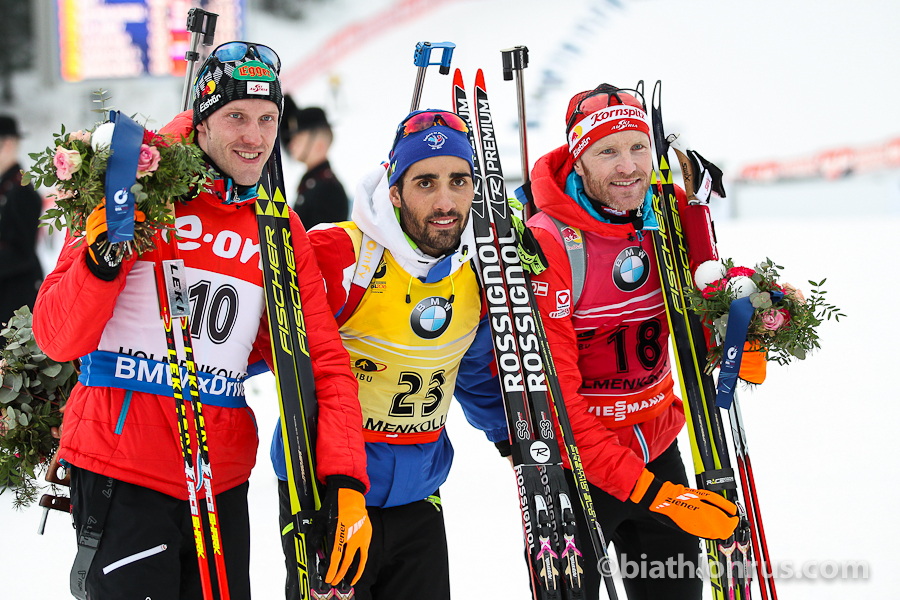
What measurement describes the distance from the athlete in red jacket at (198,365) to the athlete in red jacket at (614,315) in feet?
2.06

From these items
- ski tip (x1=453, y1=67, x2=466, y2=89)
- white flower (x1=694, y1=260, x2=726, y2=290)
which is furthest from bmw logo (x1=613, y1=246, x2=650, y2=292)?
ski tip (x1=453, y1=67, x2=466, y2=89)

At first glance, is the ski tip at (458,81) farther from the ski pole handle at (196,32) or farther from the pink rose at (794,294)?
the pink rose at (794,294)

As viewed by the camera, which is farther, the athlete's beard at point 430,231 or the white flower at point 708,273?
the white flower at point 708,273

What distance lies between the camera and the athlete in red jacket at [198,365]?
5.28 ft

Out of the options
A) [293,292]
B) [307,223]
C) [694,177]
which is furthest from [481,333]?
[307,223]

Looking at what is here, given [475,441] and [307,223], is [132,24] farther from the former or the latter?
[475,441]

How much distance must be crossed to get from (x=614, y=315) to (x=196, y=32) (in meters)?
1.38

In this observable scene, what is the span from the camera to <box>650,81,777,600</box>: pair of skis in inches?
81.6

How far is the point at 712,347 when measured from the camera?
7.19 feet

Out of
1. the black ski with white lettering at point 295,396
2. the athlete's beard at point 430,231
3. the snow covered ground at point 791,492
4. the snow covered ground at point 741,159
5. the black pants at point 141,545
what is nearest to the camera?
the black pants at point 141,545

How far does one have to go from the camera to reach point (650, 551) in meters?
Result: 2.21

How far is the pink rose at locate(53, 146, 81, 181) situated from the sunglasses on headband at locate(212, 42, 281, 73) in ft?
1.44

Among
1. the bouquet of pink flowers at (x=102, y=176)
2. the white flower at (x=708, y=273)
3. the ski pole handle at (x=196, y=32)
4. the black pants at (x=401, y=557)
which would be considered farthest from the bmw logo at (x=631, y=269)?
the ski pole handle at (x=196, y=32)

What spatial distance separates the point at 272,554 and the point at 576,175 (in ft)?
7.53
